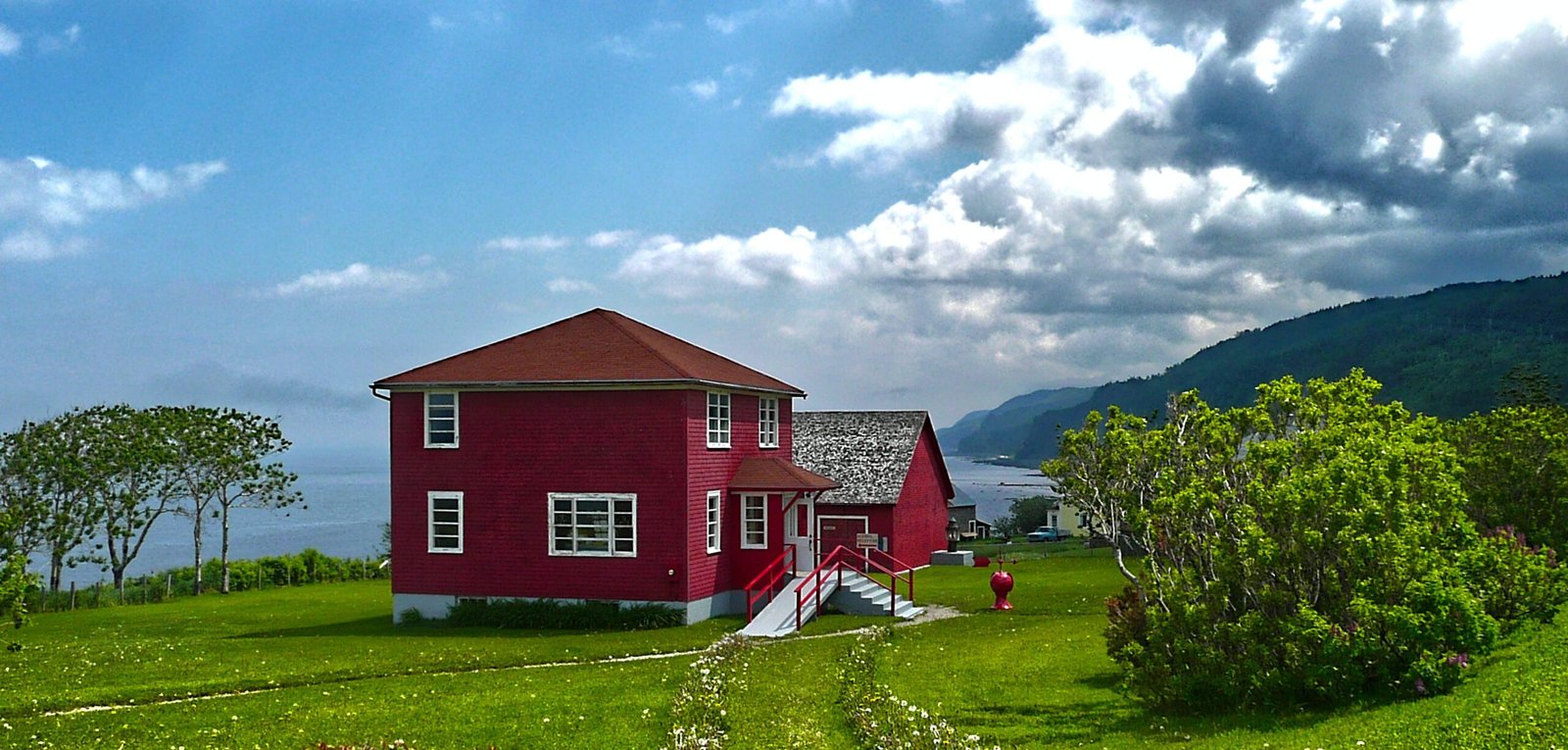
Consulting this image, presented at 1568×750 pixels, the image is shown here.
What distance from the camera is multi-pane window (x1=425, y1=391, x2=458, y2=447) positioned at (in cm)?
3020

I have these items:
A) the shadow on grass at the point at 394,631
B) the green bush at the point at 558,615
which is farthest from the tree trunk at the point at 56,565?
the green bush at the point at 558,615

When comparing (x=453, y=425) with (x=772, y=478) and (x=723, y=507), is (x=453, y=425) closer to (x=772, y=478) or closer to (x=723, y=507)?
(x=723, y=507)

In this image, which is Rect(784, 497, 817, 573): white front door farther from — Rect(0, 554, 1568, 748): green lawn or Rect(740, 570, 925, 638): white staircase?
Rect(0, 554, 1568, 748): green lawn

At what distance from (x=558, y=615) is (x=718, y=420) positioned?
595cm

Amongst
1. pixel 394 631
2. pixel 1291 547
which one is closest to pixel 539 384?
pixel 394 631

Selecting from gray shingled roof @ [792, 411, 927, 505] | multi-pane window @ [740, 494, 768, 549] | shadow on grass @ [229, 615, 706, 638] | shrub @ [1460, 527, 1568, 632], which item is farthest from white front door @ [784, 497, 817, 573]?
shrub @ [1460, 527, 1568, 632]

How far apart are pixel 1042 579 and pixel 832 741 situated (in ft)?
91.2

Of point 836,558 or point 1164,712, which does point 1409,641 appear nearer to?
point 1164,712

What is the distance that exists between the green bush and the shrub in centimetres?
1699

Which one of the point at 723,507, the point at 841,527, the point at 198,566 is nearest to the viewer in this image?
the point at 723,507

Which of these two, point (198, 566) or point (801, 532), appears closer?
point (801, 532)

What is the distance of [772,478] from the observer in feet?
102

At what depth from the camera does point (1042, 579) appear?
132 feet

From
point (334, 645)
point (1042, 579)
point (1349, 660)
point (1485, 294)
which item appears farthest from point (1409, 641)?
point (1485, 294)
